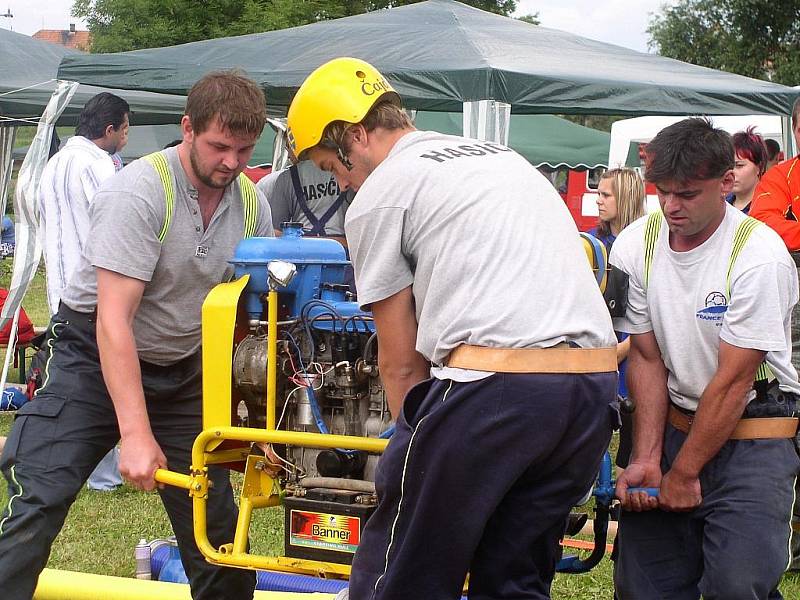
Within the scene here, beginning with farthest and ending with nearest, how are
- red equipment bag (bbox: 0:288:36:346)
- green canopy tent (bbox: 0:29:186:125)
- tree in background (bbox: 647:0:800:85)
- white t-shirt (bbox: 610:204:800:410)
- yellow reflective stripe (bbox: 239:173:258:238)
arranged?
tree in background (bbox: 647:0:800:85) → green canopy tent (bbox: 0:29:186:125) → red equipment bag (bbox: 0:288:36:346) → yellow reflective stripe (bbox: 239:173:258:238) → white t-shirt (bbox: 610:204:800:410)

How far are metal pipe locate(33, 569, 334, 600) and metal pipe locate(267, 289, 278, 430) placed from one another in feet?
4.35

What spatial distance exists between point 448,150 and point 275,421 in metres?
1.03

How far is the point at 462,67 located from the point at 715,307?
4637mm

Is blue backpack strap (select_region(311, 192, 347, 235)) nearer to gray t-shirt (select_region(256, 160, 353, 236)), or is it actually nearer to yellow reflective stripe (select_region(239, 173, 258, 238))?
gray t-shirt (select_region(256, 160, 353, 236))

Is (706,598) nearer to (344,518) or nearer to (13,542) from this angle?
(344,518)

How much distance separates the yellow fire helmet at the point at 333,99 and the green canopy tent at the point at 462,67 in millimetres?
4634

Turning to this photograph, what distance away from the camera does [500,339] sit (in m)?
2.50

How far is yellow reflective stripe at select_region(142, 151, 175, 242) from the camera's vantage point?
3.43 metres

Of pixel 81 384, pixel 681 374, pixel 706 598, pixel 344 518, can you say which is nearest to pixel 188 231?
pixel 81 384

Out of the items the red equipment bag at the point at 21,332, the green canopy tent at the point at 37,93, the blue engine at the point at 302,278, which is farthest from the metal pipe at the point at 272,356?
the green canopy tent at the point at 37,93

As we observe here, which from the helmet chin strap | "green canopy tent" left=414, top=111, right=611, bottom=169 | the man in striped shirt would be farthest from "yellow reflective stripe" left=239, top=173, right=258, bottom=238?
"green canopy tent" left=414, top=111, right=611, bottom=169

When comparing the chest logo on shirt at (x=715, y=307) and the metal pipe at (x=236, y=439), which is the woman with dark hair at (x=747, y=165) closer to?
the chest logo on shirt at (x=715, y=307)

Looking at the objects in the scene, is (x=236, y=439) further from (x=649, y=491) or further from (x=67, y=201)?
(x=67, y=201)

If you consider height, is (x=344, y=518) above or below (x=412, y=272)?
below
